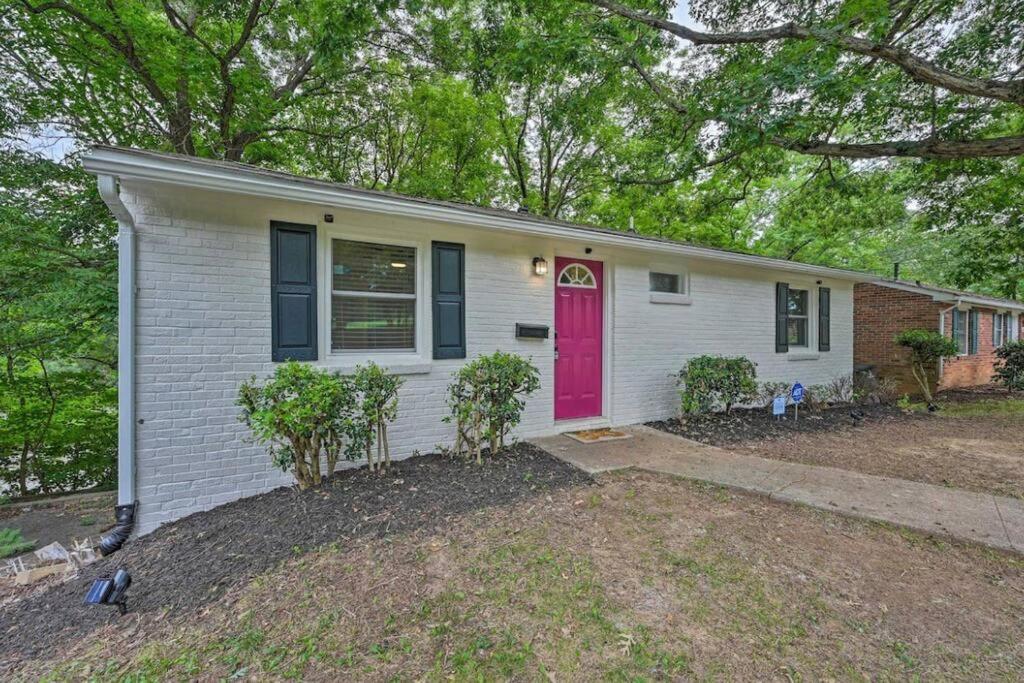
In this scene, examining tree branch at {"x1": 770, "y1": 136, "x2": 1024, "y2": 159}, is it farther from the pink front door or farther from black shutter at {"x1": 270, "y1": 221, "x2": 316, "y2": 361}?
black shutter at {"x1": 270, "y1": 221, "x2": 316, "y2": 361}

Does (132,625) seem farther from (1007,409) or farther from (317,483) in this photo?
(1007,409)

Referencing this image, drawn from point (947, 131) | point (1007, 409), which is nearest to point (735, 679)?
point (947, 131)

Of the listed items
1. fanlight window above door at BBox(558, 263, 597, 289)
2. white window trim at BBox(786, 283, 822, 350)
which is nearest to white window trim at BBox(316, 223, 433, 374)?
fanlight window above door at BBox(558, 263, 597, 289)

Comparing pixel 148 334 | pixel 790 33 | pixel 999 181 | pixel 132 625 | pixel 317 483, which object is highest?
pixel 790 33

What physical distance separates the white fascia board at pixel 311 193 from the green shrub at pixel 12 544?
334 centimetres

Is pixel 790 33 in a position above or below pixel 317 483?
above

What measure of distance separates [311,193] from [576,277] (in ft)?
10.9

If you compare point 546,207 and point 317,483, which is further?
point 546,207

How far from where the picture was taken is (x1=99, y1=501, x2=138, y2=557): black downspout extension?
301cm

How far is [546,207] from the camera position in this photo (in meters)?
13.1

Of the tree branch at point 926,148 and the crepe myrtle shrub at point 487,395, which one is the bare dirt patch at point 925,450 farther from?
the tree branch at point 926,148

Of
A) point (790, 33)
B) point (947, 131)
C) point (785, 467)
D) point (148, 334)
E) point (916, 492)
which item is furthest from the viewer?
point (947, 131)

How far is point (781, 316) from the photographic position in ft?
24.3

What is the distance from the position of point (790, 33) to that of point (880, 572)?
5589 mm
